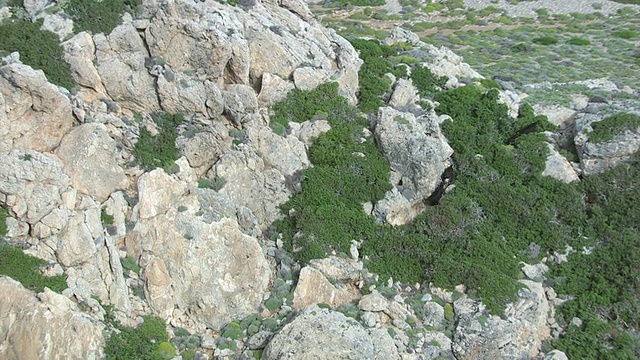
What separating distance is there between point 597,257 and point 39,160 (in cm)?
2186

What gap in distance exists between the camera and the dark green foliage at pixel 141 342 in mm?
15219

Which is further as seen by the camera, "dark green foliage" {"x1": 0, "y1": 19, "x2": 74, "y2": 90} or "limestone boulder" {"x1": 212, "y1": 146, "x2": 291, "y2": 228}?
"limestone boulder" {"x1": 212, "y1": 146, "x2": 291, "y2": 228}

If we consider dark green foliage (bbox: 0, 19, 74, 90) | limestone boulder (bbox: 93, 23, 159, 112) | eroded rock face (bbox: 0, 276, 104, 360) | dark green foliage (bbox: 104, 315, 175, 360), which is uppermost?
dark green foliage (bbox: 0, 19, 74, 90)

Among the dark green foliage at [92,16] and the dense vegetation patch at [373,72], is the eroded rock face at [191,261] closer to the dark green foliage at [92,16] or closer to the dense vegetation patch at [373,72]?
the dark green foliage at [92,16]

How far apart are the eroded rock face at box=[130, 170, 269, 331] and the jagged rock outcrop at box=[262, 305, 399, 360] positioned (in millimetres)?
2473

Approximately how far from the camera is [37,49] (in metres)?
A: 19.7

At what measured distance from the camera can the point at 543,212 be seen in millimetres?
22312

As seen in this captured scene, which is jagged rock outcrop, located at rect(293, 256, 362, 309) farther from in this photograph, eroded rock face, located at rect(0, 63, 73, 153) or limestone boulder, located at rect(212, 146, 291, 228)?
eroded rock face, located at rect(0, 63, 73, 153)

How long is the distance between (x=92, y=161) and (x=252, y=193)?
636cm

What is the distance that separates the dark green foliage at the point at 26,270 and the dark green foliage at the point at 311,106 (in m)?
11.9

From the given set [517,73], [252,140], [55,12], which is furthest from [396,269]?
[517,73]

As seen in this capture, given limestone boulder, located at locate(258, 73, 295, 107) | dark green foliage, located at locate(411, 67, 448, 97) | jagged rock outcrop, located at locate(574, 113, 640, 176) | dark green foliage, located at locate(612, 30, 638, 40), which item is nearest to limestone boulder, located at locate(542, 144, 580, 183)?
jagged rock outcrop, located at locate(574, 113, 640, 176)

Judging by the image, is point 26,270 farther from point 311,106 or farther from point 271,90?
point 311,106

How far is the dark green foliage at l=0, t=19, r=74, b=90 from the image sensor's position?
19422mm
